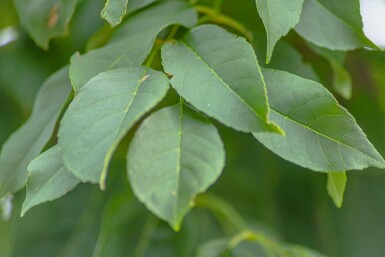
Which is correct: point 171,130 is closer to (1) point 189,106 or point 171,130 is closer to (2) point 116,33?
(1) point 189,106

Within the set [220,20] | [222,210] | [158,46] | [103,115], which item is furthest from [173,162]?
[222,210]

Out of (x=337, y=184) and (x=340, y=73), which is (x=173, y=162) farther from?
(x=340, y=73)

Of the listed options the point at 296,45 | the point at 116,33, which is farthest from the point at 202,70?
the point at 296,45

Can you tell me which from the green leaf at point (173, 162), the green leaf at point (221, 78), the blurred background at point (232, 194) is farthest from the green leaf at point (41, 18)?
the green leaf at point (173, 162)

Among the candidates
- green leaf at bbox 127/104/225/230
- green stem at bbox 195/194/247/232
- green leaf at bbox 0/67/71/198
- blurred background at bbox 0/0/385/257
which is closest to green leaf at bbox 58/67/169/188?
green leaf at bbox 127/104/225/230

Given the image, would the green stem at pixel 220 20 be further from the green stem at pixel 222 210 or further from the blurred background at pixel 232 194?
the green stem at pixel 222 210
